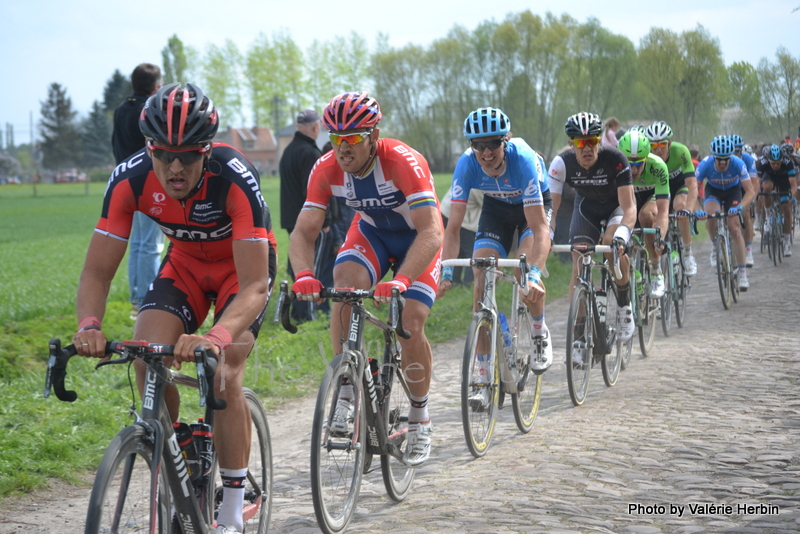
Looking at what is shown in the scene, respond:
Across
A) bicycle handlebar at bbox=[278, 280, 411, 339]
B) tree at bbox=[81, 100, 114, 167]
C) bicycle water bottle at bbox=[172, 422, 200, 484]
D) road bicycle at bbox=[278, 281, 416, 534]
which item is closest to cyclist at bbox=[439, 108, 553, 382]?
road bicycle at bbox=[278, 281, 416, 534]

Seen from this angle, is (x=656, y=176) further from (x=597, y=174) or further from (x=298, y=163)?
(x=298, y=163)

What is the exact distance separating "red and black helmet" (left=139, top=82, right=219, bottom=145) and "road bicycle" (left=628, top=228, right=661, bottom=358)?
6.47 metres

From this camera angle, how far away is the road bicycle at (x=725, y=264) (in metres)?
12.4

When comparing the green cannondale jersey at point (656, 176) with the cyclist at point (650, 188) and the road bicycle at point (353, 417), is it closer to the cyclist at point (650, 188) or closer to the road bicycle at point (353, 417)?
the cyclist at point (650, 188)

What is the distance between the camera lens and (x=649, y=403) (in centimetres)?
732

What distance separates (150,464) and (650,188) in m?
7.77

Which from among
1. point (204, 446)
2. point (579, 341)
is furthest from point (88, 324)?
point (579, 341)

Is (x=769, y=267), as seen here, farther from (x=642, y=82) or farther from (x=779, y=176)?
(x=642, y=82)

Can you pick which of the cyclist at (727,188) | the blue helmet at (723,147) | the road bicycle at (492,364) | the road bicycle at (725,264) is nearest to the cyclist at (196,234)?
the road bicycle at (492,364)

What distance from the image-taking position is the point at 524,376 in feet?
21.9

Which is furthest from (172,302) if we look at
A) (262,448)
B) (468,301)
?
(468,301)

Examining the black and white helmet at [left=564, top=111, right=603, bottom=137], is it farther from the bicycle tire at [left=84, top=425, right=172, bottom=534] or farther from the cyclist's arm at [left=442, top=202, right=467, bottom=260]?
the bicycle tire at [left=84, top=425, right=172, bottom=534]

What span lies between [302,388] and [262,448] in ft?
14.1

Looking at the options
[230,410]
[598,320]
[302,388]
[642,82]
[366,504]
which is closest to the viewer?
[230,410]
